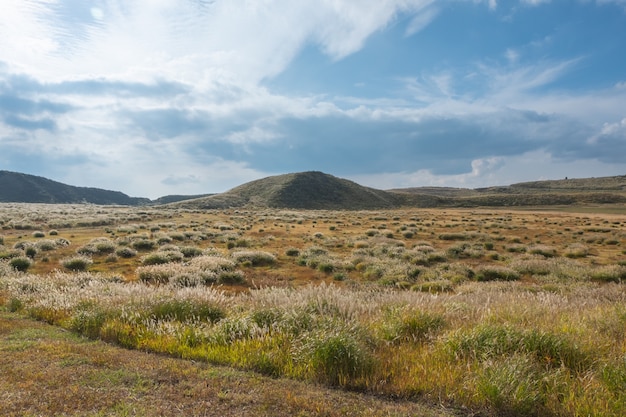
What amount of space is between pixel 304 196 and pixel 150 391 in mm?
143763

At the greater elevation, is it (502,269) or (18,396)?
(18,396)

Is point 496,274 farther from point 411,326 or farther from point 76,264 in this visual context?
point 76,264

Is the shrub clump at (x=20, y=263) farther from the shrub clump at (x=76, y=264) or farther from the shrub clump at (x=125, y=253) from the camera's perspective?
the shrub clump at (x=125, y=253)

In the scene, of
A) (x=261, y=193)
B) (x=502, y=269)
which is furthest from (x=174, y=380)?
(x=261, y=193)

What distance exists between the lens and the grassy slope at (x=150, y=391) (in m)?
4.21

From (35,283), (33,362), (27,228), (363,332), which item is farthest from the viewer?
(27,228)

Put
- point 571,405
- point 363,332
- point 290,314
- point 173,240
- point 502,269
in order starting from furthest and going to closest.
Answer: point 173,240 → point 502,269 → point 290,314 → point 363,332 → point 571,405

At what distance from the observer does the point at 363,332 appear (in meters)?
6.42

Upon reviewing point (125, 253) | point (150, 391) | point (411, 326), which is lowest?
point (125, 253)

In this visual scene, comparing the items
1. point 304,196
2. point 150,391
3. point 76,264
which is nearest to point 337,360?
point 150,391

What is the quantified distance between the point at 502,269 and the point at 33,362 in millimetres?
19255

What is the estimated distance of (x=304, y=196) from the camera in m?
148

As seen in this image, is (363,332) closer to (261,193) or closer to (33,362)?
(33,362)

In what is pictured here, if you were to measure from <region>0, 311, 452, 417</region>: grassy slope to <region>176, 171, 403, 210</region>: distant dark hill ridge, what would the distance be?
4656 inches
